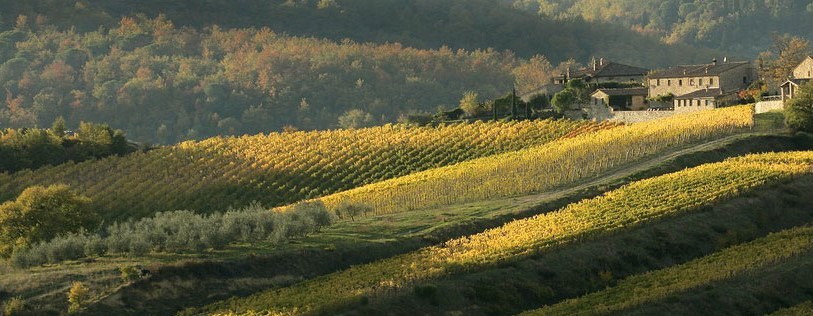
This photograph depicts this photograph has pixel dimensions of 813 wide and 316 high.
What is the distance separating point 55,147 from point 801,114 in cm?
6817

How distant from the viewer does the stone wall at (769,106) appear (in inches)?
4530

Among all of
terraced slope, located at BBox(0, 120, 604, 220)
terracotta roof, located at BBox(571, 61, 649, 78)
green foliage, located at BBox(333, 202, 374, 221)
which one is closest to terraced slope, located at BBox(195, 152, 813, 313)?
green foliage, located at BBox(333, 202, 374, 221)

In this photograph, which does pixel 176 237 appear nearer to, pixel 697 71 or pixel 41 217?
pixel 41 217

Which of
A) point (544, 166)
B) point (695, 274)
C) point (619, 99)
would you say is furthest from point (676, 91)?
point (695, 274)

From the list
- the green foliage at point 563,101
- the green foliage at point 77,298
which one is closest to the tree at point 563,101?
the green foliage at point 563,101

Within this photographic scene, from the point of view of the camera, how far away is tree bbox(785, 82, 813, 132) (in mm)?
102562

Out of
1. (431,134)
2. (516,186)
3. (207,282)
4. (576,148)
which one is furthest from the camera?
(431,134)

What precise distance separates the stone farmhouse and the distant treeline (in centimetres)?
6234

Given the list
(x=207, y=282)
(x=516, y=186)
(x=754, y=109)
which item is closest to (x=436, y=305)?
(x=207, y=282)

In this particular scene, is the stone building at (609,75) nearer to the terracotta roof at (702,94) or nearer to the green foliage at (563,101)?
the green foliage at (563,101)

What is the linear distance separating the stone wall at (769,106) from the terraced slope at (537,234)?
25.9m

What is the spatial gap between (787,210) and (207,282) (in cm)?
3240

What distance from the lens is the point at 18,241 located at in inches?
3255

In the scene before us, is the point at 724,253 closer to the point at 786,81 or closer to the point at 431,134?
the point at 786,81
